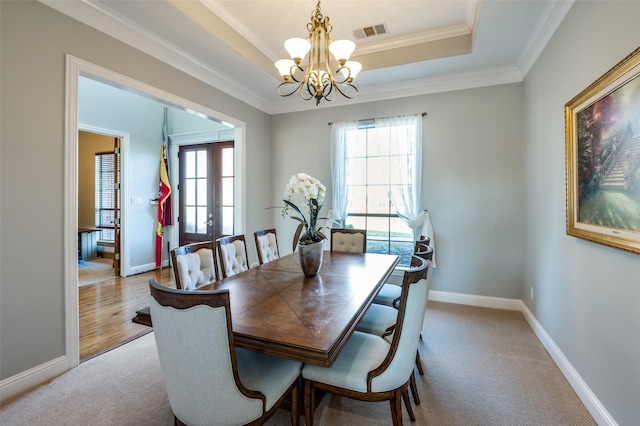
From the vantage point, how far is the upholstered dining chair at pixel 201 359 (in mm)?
1046

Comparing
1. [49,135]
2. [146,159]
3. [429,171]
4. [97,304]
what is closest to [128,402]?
[49,135]

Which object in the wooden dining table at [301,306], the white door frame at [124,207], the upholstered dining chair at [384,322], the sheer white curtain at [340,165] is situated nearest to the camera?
the wooden dining table at [301,306]

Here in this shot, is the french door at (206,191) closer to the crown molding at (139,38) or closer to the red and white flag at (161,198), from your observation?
the red and white flag at (161,198)

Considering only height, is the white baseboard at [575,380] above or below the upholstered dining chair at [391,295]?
below

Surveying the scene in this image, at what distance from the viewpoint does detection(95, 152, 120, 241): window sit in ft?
20.4

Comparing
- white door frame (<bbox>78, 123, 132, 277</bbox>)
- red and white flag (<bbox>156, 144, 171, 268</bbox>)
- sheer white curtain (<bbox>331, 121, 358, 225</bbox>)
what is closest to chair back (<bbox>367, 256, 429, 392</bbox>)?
sheer white curtain (<bbox>331, 121, 358, 225</bbox>)

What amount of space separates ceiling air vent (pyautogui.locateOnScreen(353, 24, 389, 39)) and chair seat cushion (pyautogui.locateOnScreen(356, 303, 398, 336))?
2777 millimetres

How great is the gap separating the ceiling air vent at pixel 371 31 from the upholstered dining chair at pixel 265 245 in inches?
91.9

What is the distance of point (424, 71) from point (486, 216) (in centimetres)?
190

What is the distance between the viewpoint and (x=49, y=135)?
2113mm

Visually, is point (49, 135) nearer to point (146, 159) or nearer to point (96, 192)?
point (146, 159)

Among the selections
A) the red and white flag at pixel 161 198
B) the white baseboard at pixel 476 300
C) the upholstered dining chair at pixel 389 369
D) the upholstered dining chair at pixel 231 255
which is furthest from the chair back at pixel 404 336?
the red and white flag at pixel 161 198

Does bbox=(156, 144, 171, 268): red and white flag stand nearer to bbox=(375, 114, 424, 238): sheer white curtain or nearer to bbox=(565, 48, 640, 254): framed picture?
bbox=(375, 114, 424, 238): sheer white curtain

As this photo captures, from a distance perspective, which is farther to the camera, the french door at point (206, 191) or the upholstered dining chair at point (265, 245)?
the french door at point (206, 191)
